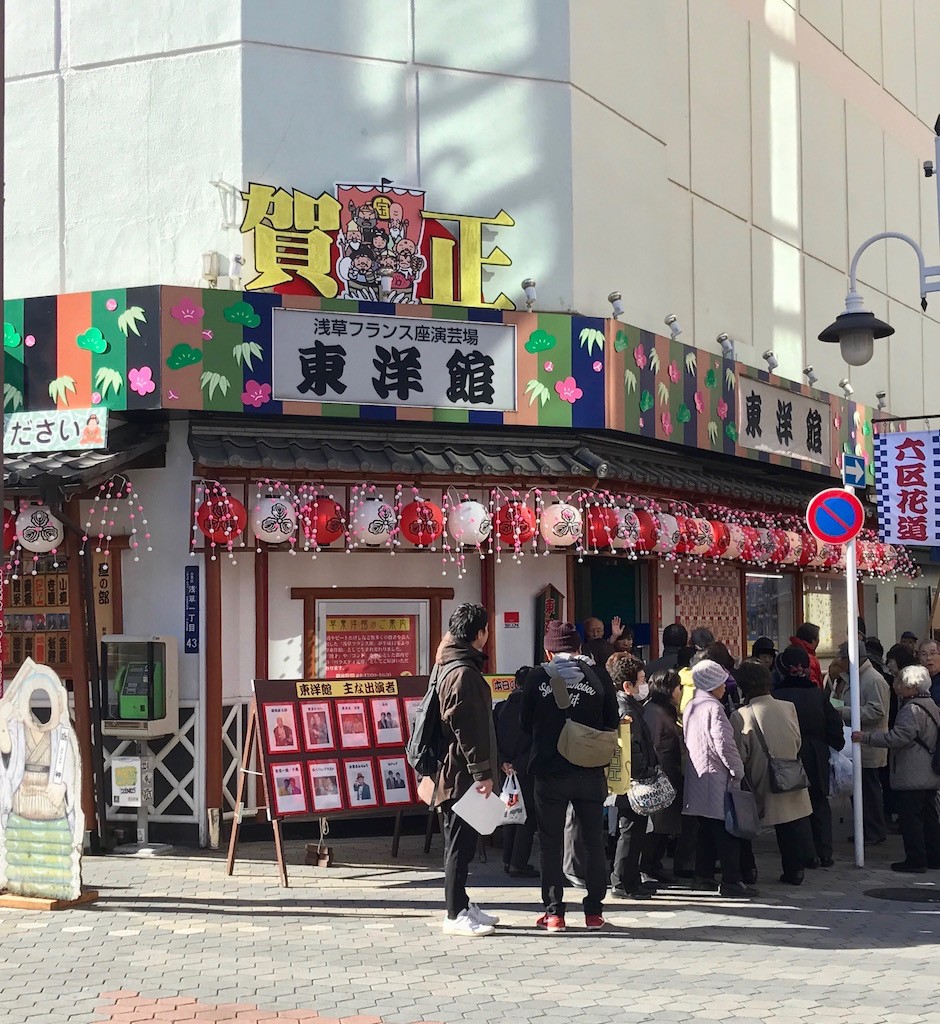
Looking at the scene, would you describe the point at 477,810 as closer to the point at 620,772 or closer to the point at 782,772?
the point at 620,772

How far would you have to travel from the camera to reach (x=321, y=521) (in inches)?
491

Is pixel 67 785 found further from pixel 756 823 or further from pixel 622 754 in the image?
pixel 756 823

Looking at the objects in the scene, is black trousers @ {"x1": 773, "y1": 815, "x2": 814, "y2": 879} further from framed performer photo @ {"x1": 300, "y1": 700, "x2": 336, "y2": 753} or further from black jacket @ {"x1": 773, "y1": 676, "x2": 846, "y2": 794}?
framed performer photo @ {"x1": 300, "y1": 700, "x2": 336, "y2": 753}

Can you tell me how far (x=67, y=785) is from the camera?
9.55 m

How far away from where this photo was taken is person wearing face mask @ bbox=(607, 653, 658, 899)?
394 inches

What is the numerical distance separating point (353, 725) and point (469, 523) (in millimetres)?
2392

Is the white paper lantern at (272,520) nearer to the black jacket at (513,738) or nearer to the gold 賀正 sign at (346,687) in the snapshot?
the gold 賀正 sign at (346,687)

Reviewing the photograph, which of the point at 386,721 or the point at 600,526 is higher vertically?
the point at 600,526

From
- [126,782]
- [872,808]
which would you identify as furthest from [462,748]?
[872,808]

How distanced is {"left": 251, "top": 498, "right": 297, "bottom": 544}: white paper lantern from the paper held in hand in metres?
4.26

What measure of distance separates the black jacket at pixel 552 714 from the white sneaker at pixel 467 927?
3.33ft

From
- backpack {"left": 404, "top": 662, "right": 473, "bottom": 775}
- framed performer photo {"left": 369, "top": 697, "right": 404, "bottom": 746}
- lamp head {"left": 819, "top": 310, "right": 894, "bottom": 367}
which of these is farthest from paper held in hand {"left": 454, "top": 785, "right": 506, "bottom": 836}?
lamp head {"left": 819, "top": 310, "right": 894, "bottom": 367}

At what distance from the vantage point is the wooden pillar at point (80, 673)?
12.0 metres

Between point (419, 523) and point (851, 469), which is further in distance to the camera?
point (851, 469)
